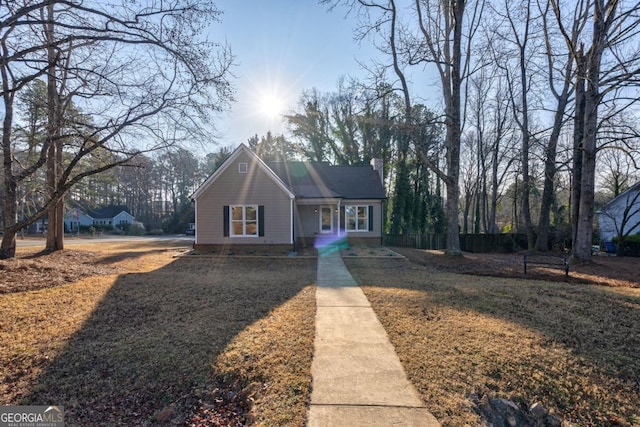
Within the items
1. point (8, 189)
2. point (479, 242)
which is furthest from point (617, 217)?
point (8, 189)

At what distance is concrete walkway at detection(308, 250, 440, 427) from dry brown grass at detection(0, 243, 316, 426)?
0.19m

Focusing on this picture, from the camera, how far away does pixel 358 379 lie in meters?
3.25

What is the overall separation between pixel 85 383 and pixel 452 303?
574 centimetres

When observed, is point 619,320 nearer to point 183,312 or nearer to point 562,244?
point 183,312

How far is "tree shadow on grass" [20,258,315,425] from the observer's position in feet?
10.5

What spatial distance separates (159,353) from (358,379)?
8.28 ft

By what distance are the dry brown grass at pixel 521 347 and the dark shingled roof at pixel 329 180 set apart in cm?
1121

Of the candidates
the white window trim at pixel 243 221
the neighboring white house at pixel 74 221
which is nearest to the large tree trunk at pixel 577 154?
the white window trim at pixel 243 221

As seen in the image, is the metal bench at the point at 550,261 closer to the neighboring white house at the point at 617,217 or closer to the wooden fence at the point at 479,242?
the wooden fence at the point at 479,242

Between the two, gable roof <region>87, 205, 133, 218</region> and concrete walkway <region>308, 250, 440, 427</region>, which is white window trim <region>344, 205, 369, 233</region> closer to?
concrete walkway <region>308, 250, 440, 427</region>

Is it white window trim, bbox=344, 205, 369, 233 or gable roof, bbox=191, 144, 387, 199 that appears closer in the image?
gable roof, bbox=191, 144, 387, 199

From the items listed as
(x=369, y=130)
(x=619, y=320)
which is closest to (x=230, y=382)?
(x=619, y=320)

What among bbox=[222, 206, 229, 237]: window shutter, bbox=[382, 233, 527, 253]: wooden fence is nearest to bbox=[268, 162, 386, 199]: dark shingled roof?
bbox=[222, 206, 229, 237]: window shutter

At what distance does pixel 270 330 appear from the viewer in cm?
469
